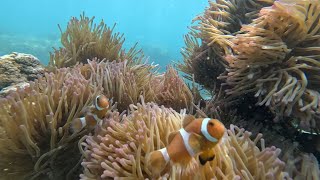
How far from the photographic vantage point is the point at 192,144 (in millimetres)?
1845

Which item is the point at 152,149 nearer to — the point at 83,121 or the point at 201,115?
the point at 83,121

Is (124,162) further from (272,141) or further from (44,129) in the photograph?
(272,141)

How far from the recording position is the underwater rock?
170 inches

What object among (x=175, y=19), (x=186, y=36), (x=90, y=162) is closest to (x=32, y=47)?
(x=186, y=36)

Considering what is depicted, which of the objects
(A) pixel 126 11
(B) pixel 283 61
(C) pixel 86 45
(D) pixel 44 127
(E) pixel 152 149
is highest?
(A) pixel 126 11

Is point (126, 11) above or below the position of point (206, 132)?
above


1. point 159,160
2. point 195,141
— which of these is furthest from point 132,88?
point 195,141

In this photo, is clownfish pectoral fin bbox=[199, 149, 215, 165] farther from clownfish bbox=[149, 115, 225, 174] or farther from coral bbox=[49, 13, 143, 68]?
coral bbox=[49, 13, 143, 68]

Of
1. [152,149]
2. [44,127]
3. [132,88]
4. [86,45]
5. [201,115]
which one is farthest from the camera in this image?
[86,45]

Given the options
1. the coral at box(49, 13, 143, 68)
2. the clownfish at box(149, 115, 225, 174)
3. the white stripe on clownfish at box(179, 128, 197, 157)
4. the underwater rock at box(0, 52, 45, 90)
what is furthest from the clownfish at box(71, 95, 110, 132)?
the underwater rock at box(0, 52, 45, 90)

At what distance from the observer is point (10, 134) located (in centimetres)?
253

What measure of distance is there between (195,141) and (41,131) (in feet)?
4.90

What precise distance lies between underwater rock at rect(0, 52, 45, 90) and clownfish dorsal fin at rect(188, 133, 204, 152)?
10.9 feet

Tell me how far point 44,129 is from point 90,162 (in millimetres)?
632
